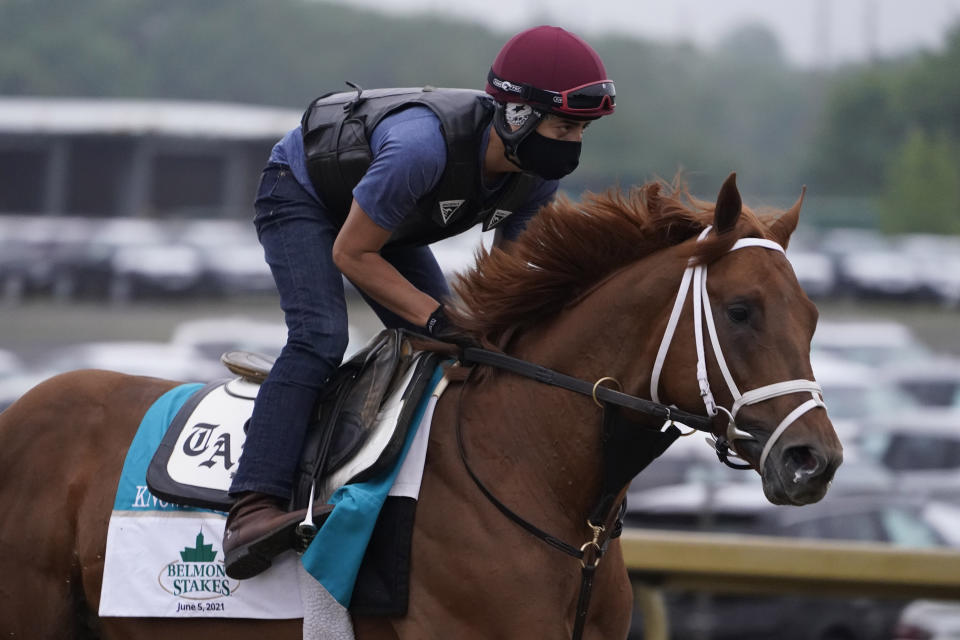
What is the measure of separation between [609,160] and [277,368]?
2703 inches

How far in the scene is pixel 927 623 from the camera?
7.45 meters

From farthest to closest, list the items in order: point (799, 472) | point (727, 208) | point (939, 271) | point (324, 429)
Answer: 1. point (939, 271)
2. point (324, 429)
3. point (727, 208)
4. point (799, 472)

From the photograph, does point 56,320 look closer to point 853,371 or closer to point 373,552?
point 853,371

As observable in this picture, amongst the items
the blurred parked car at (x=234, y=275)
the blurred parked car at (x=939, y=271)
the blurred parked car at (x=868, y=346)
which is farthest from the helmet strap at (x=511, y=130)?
the blurred parked car at (x=939, y=271)

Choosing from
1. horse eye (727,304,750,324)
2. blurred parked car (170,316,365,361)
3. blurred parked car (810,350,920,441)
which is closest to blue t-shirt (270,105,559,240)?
horse eye (727,304,750,324)

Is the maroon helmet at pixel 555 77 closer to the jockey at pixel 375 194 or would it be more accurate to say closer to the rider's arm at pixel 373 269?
the jockey at pixel 375 194

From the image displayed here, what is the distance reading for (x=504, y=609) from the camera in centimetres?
332

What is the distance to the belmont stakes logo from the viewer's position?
3693mm

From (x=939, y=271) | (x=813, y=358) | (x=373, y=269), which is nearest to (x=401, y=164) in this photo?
(x=373, y=269)

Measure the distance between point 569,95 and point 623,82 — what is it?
86858 millimetres

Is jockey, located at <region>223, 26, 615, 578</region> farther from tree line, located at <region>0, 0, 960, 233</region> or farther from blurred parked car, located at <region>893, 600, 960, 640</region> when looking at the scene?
tree line, located at <region>0, 0, 960, 233</region>

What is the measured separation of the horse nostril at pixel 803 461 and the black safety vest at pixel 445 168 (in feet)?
4.22

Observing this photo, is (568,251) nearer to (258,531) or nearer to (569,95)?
(569,95)

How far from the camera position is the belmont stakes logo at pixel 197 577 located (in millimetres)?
3693
